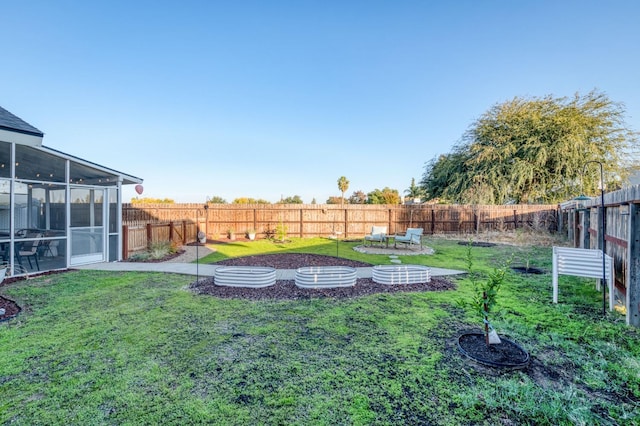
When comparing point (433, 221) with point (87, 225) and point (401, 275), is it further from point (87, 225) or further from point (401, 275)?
point (87, 225)

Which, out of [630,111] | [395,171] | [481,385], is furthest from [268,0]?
[630,111]

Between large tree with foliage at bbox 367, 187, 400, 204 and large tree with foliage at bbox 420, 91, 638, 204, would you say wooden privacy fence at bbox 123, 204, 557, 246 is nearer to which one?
large tree with foliage at bbox 420, 91, 638, 204

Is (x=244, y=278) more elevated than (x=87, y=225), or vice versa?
(x=87, y=225)

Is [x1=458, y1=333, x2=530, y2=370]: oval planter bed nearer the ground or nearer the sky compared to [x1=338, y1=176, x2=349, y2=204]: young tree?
nearer the ground

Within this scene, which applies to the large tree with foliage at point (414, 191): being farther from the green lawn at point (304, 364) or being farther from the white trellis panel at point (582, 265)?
the green lawn at point (304, 364)

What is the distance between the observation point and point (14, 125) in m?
5.87

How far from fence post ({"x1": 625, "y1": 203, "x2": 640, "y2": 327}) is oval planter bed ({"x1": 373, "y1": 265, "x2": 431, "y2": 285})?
3.08m

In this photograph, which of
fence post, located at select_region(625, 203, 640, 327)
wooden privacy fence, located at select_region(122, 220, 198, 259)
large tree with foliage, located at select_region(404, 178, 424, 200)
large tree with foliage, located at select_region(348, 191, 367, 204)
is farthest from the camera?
large tree with foliage, located at select_region(348, 191, 367, 204)

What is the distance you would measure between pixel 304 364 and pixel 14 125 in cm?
751

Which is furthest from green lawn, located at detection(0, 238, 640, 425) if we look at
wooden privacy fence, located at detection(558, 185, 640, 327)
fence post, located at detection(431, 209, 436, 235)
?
fence post, located at detection(431, 209, 436, 235)

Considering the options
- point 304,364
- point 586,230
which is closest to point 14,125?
point 304,364

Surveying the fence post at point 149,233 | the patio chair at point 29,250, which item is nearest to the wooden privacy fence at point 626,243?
the patio chair at point 29,250

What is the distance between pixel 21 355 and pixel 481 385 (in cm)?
476

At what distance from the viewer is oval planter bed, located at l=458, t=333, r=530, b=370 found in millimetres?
2934
